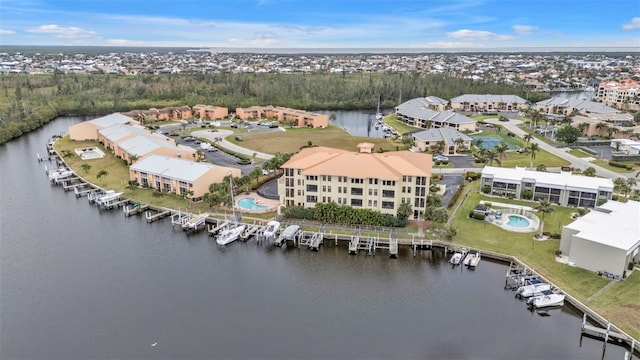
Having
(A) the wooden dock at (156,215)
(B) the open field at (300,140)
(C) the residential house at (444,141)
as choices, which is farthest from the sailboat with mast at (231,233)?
(C) the residential house at (444,141)

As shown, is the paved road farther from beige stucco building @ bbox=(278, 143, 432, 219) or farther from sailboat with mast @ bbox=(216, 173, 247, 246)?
sailboat with mast @ bbox=(216, 173, 247, 246)

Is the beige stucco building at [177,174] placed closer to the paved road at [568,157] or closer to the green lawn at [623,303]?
the green lawn at [623,303]

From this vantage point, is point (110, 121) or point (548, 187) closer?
point (548, 187)

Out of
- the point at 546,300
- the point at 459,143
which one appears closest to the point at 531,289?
the point at 546,300

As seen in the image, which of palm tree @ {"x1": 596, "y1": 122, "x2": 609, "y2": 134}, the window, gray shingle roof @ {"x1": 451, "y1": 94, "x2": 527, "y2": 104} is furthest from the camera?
gray shingle roof @ {"x1": 451, "y1": 94, "x2": 527, "y2": 104}

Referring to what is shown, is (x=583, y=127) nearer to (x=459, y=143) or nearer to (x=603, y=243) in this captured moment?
(x=459, y=143)

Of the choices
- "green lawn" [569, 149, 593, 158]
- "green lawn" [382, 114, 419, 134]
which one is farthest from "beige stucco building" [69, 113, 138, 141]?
"green lawn" [569, 149, 593, 158]
